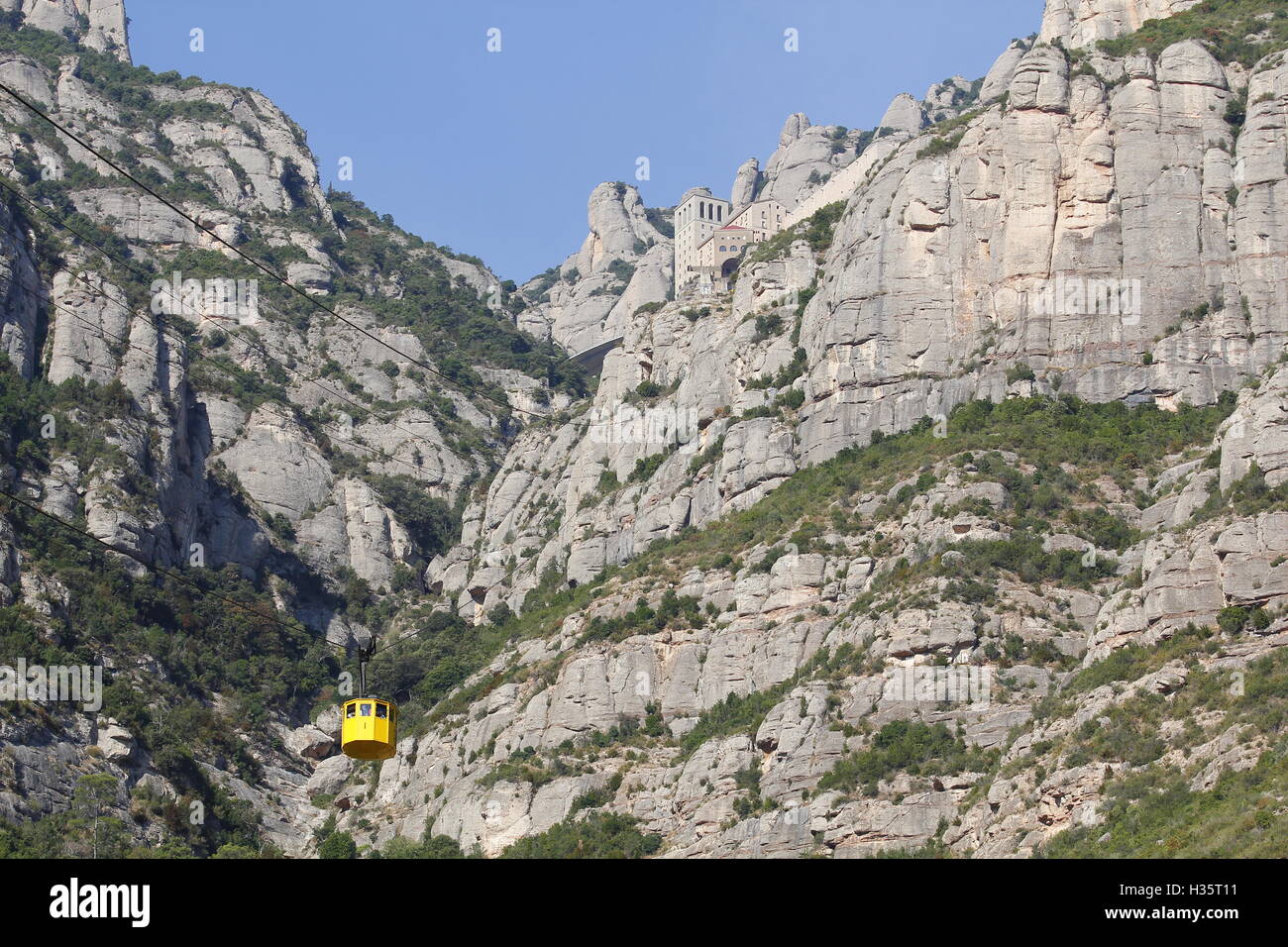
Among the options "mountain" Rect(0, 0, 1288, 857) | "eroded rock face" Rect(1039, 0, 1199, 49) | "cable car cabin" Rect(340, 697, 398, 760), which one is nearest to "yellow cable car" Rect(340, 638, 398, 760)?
"cable car cabin" Rect(340, 697, 398, 760)

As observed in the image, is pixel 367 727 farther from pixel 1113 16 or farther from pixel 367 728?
pixel 1113 16

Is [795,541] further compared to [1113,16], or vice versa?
[1113,16]

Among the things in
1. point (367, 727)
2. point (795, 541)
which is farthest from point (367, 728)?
point (795, 541)

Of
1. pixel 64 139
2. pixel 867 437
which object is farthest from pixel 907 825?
pixel 64 139

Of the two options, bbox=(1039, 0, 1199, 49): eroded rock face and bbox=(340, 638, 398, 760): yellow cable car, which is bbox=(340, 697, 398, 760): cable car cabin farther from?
bbox=(1039, 0, 1199, 49): eroded rock face

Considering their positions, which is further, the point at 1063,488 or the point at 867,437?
the point at 867,437

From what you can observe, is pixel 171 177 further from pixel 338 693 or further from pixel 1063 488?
pixel 1063 488

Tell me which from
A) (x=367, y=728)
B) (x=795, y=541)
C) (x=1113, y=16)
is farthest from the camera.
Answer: (x=1113, y=16)
